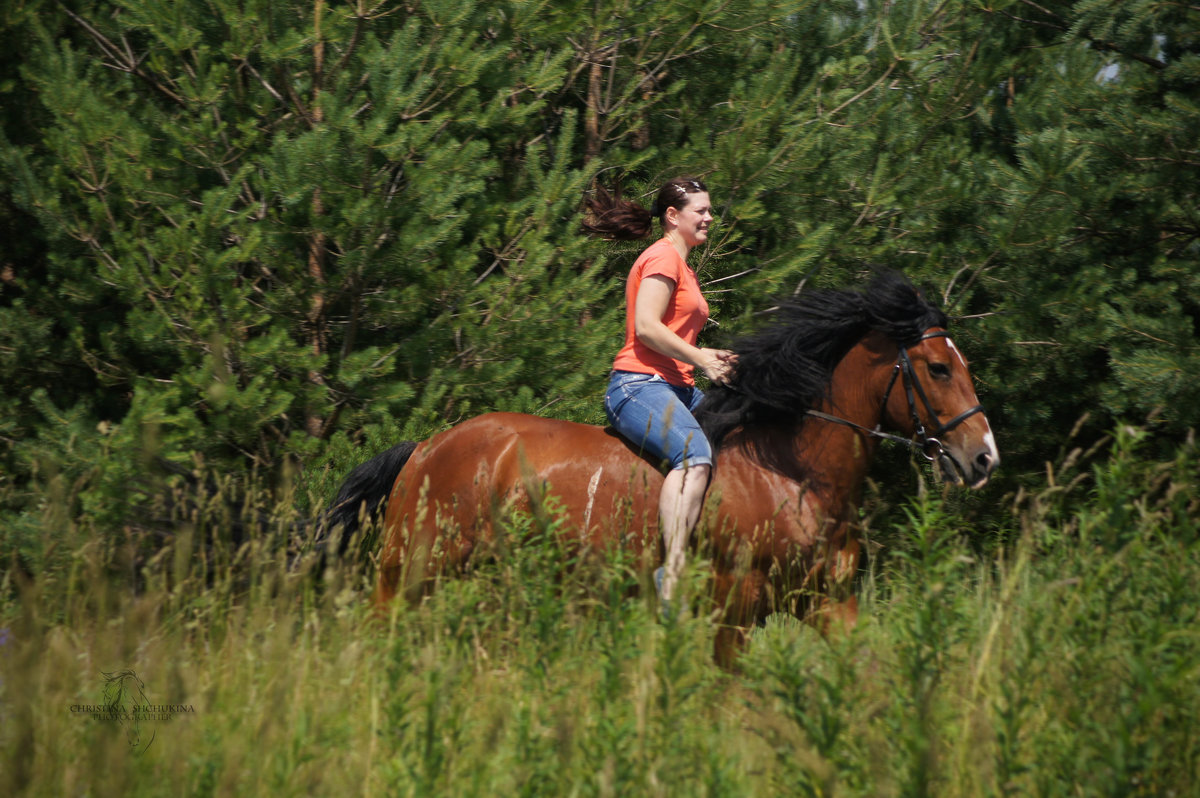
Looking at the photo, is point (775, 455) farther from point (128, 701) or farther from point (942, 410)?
point (128, 701)

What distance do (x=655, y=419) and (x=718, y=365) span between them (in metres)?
0.47

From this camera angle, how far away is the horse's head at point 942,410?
13.8 feet

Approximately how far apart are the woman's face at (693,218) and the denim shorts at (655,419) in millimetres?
721

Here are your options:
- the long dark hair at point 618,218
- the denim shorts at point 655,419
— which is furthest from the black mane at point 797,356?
the long dark hair at point 618,218

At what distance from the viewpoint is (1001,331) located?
20.5 ft

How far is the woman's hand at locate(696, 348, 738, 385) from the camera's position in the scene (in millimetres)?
4500

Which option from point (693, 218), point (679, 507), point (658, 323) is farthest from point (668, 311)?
point (679, 507)

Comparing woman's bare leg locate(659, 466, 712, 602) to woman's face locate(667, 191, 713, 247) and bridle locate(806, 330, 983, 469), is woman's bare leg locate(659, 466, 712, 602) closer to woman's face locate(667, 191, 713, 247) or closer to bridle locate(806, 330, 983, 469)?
bridle locate(806, 330, 983, 469)

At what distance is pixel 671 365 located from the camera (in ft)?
15.2

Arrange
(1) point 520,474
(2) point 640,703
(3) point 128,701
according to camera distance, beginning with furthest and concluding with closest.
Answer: (1) point 520,474
(3) point 128,701
(2) point 640,703

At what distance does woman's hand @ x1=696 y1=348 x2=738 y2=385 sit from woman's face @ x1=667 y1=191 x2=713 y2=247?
1.81 feet

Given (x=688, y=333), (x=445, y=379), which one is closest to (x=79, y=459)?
(x=445, y=379)

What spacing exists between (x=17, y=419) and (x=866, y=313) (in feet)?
15.8

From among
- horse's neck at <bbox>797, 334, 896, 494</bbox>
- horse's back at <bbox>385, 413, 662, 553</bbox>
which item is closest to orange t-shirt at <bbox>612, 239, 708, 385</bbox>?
horse's back at <bbox>385, 413, 662, 553</bbox>
